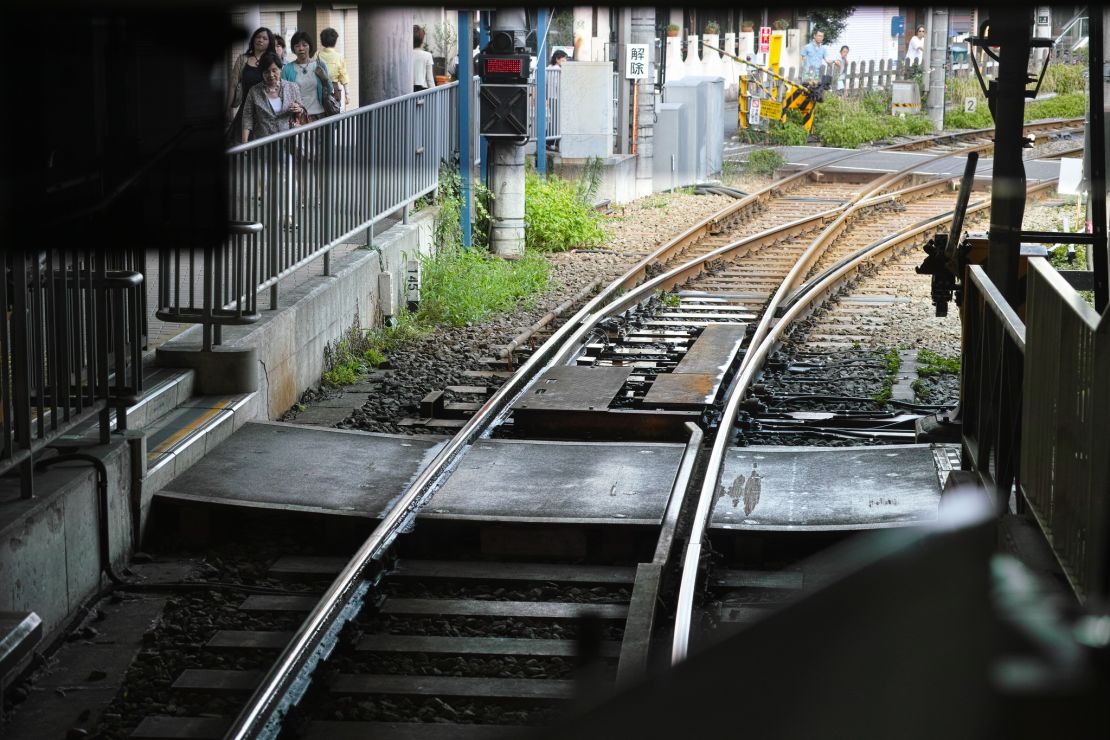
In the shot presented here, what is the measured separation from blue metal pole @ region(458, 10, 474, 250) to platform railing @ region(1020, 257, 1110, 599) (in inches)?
373

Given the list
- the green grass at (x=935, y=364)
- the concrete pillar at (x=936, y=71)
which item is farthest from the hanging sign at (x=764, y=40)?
the green grass at (x=935, y=364)

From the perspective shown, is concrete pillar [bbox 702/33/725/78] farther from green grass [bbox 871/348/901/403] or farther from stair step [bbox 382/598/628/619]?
stair step [bbox 382/598/628/619]

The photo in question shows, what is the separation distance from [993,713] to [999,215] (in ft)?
22.3

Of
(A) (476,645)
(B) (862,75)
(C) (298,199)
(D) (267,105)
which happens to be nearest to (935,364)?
(C) (298,199)

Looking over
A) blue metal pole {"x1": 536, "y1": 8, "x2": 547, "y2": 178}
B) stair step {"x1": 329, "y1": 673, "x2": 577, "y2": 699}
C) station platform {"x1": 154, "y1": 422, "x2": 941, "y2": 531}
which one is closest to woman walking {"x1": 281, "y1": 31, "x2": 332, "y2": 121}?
station platform {"x1": 154, "y1": 422, "x2": 941, "y2": 531}

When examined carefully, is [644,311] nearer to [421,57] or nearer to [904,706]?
[421,57]

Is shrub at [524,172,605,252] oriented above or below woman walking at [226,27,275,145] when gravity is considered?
below

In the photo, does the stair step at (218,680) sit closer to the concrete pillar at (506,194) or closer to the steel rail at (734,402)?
the steel rail at (734,402)

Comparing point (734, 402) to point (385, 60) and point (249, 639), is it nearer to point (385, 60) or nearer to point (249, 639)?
point (249, 639)

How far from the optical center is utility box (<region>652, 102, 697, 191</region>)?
22094 millimetres

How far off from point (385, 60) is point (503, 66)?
1.98 m

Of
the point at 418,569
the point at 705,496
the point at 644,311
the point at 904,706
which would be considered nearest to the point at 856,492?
the point at 705,496

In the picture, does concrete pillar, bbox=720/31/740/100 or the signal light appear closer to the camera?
the signal light

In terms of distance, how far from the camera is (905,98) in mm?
30234
